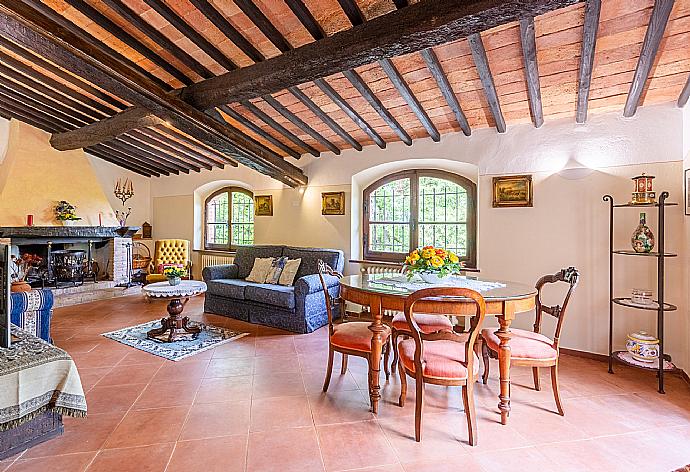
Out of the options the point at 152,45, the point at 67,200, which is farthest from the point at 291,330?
the point at 67,200

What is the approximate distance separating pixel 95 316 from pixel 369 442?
4587 mm

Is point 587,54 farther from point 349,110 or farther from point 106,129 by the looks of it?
point 106,129

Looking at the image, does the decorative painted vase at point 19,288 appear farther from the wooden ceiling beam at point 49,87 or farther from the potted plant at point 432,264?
the potted plant at point 432,264

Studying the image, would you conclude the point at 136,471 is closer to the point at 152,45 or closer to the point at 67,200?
the point at 152,45

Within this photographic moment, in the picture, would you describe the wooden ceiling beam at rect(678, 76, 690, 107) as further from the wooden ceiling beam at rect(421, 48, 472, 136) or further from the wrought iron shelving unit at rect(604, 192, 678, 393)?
the wooden ceiling beam at rect(421, 48, 472, 136)

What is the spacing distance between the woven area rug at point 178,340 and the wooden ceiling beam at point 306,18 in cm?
302

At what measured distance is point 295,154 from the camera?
19.6 ft

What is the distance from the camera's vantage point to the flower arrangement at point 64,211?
6.21 m

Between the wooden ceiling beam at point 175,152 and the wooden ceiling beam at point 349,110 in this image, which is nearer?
the wooden ceiling beam at point 349,110

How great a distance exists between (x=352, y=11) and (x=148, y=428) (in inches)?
118

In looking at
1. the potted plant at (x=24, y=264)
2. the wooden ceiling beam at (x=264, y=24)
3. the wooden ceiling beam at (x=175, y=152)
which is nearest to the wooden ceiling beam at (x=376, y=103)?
the wooden ceiling beam at (x=264, y=24)

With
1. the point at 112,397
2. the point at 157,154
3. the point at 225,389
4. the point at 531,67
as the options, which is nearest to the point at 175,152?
the point at 157,154

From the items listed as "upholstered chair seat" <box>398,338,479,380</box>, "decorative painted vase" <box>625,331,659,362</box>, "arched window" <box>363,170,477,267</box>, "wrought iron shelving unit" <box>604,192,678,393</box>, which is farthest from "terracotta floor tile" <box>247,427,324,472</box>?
"arched window" <box>363,170,477,267</box>

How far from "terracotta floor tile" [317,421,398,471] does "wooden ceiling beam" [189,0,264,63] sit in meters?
2.98
